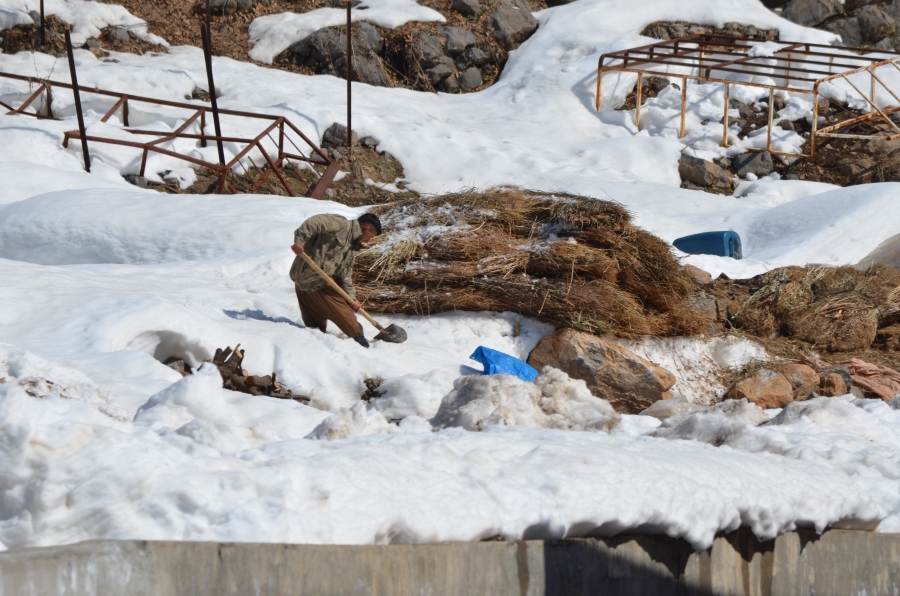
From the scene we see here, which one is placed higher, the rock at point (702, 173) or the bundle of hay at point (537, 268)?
the bundle of hay at point (537, 268)

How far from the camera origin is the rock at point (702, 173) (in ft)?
50.2

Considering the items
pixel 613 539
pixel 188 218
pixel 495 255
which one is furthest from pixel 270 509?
pixel 188 218

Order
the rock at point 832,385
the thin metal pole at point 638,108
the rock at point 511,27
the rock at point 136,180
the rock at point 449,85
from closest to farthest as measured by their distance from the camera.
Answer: the rock at point 832,385 < the rock at point 136,180 < the thin metal pole at point 638,108 < the rock at point 449,85 < the rock at point 511,27

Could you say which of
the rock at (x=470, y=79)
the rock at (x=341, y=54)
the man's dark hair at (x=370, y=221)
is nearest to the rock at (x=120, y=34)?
the rock at (x=341, y=54)

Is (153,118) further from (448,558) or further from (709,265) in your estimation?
(448,558)

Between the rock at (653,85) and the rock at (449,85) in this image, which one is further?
the rock at (449,85)

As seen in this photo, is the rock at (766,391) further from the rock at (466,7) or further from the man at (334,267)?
the rock at (466,7)

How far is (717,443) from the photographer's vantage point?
439 cm

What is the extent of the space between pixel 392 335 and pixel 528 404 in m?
2.46

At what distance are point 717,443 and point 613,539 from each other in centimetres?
151

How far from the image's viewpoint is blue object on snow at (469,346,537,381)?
6934 mm

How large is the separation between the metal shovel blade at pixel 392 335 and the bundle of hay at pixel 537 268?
690mm

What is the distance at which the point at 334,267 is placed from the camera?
6.93m

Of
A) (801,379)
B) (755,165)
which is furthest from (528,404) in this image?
(755,165)
